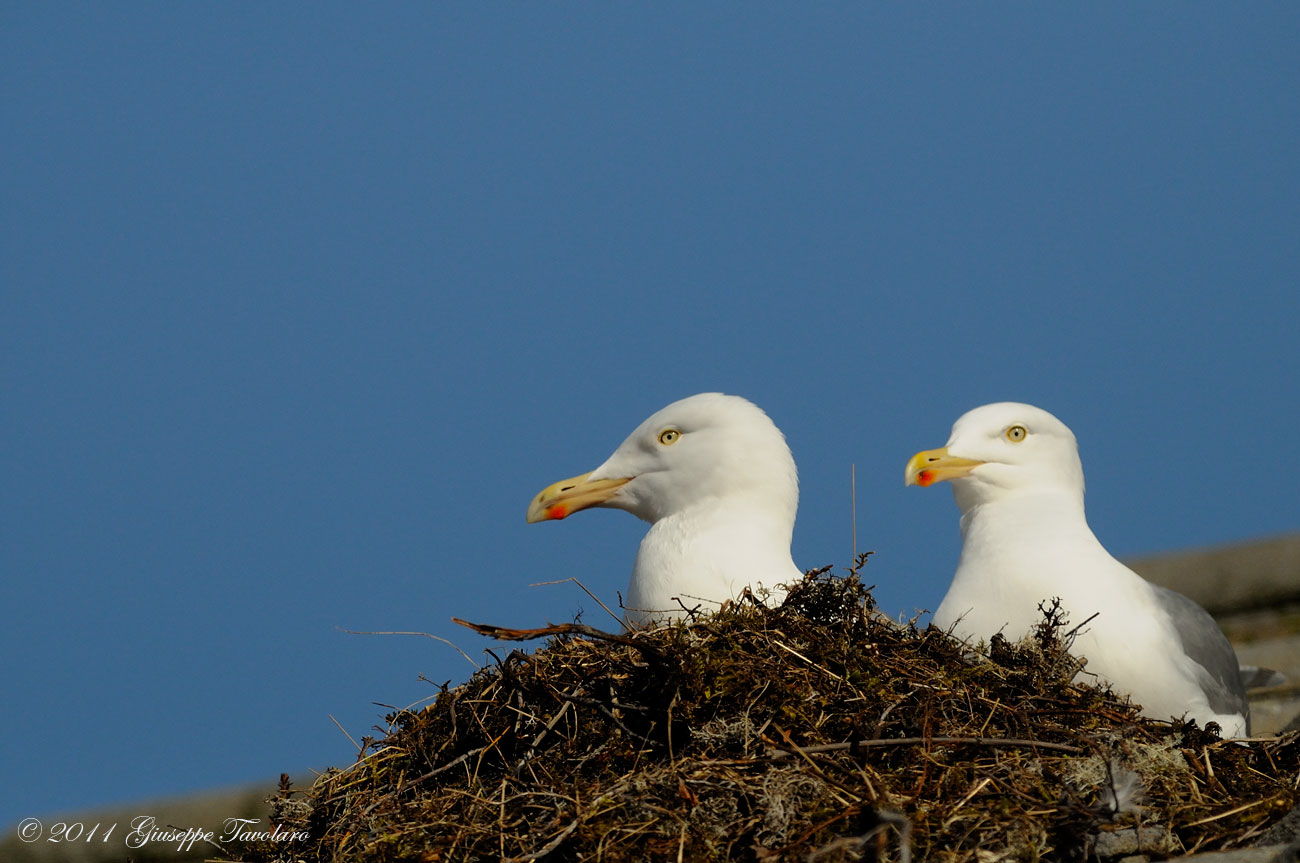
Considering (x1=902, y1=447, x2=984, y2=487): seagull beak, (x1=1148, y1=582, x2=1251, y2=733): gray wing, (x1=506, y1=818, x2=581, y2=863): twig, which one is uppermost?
(x1=902, y1=447, x2=984, y2=487): seagull beak

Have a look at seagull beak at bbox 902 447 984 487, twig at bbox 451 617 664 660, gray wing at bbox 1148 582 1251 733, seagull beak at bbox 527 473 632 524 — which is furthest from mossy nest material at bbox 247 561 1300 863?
seagull beak at bbox 527 473 632 524

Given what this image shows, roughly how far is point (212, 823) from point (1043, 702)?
279 inches

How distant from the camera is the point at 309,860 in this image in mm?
4289

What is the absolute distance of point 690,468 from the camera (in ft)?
19.7

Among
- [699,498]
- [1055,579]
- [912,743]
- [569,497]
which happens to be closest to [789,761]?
[912,743]

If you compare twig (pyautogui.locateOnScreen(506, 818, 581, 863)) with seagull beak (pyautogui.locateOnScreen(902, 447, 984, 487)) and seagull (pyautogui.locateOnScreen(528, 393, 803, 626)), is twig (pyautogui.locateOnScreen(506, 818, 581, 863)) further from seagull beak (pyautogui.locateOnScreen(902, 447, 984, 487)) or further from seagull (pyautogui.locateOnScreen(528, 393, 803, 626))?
seagull beak (pyautogui.locateOnScreen(902, 447, 984, 487))

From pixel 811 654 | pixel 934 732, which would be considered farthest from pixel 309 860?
pixel 934 732

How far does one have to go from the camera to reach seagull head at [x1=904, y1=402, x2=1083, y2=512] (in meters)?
6.04

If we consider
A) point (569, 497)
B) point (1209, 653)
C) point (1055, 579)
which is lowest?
point (1209, 653)

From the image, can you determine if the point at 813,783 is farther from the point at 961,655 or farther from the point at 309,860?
the point at 309,860

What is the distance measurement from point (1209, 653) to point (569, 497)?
2825mm

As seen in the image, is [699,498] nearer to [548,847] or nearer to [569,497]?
[569,497]

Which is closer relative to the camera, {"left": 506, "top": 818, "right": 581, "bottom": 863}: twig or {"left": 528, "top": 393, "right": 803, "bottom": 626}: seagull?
{"left": 506, "top": 818, "right": 581, "bottom": 863}: twig

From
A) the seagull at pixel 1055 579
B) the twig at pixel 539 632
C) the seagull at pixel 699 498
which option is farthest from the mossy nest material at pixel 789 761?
the seagull at pixel 699 498
